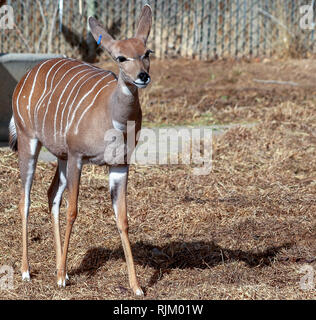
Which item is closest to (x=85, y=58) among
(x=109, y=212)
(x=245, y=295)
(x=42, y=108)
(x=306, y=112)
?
(x=306, y=112)

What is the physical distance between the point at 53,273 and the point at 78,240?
48 cm

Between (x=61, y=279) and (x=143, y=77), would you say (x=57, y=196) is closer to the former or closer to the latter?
(x=61, y=279)

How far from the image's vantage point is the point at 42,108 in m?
4.08

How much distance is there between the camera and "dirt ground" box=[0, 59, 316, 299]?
12.9ft

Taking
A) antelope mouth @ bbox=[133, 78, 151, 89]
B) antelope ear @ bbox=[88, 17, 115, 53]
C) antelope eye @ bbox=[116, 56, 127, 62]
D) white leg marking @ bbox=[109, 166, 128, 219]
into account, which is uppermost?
antelope ear @ bbox=[88, 17, 115, 53]

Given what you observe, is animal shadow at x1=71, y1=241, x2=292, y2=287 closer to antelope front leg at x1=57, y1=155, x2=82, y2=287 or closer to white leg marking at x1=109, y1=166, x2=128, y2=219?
antelope front leg at x1=57, y1=155, x2=82, y2=287

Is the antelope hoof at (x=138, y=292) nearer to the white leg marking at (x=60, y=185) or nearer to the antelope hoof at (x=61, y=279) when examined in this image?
the antelope hoof at (x=61, y=279)

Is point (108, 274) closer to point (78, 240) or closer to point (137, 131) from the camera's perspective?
point (78, 240)

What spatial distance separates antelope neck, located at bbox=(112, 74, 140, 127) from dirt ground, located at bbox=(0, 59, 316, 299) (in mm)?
962

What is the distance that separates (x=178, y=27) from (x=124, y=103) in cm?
717

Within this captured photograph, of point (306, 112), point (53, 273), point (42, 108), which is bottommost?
point (53, 273)

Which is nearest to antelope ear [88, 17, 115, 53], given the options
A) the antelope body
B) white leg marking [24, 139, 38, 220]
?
the antelope body

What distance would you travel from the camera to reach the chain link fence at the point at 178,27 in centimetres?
1003

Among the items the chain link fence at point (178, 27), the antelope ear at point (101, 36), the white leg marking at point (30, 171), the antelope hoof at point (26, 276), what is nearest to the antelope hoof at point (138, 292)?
the antelope hoof at point (26, 276)
